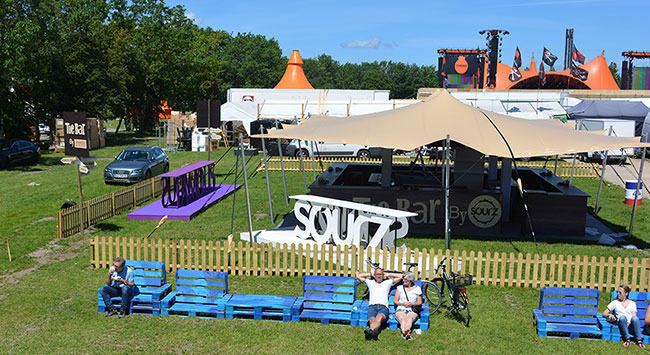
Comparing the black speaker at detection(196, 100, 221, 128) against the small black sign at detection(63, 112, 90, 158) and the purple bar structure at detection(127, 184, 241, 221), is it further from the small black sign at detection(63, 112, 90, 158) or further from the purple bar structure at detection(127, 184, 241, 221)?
the small black sign at detection(63, 112, 90, 158)

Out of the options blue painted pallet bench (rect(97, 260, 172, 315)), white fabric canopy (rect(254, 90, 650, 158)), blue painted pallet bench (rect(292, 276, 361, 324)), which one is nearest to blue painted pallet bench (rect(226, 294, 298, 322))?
blue painted pallet bench (rect(292, 276, 361, 324))

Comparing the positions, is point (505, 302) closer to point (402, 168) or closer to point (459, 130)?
point (459, 130)

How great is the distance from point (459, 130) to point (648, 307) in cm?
701

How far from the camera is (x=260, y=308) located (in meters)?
9.59

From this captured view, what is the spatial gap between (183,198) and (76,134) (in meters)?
4.74

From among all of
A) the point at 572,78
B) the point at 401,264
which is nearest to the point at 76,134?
the point at 401,264

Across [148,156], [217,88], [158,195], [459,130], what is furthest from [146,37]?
[459,130]

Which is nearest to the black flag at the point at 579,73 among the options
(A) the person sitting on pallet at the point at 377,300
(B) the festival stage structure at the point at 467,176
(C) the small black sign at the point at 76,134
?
(B) the festival stage structure at the point at 467,176

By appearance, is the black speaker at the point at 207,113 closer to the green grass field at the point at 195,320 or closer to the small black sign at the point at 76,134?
the green grass field at the point at 195,320

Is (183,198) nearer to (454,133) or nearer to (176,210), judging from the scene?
(176,210)

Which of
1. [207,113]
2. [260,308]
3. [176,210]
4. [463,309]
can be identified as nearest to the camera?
[260,308]

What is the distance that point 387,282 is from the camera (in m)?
9.48

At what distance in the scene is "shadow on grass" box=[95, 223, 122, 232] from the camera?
53.1ft

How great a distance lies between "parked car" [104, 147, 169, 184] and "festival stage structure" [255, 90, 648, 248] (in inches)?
336
